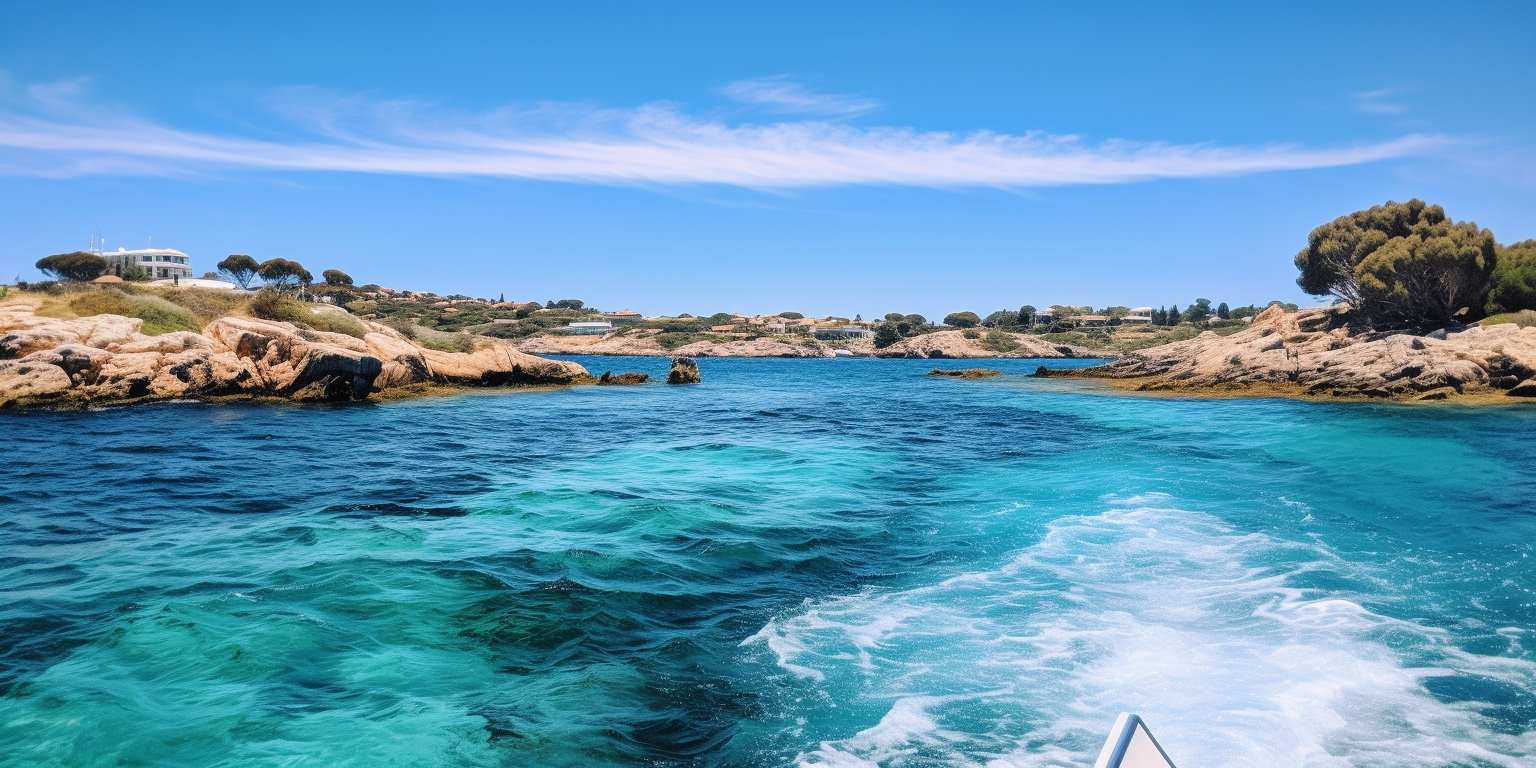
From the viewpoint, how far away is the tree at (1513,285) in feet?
152

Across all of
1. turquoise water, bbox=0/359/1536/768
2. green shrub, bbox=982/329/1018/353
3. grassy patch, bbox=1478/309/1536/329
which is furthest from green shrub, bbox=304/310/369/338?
green shrub, bbox=982/329/1018/353

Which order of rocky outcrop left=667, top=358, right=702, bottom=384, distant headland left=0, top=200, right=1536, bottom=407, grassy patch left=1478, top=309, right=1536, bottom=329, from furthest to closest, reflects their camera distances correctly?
rocky outcrop left=667, top=358, right=702, bottom=384, grassy patch left=1478, top=309, right=1536, bottom=329, distant headland left=0, top=200, right=1536, bottom=407

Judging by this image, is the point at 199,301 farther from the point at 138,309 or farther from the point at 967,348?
the point at 967,348

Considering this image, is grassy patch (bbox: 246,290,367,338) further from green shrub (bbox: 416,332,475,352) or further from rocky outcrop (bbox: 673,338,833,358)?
rocky outcrop (bbox: 673,338,833,358)

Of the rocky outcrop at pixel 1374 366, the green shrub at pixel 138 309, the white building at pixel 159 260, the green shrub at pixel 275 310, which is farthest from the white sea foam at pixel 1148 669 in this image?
the white building at pixel 159 260

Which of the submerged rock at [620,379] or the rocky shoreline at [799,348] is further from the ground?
the rocky shoreline at [799,348]

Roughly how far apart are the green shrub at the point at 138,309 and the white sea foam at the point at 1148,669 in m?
39.3

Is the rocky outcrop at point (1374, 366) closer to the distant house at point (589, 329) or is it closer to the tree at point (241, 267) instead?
the tree at point (241, 267)

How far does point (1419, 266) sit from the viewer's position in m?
46.3

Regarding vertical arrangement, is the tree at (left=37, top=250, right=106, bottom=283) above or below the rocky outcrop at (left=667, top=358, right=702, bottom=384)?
above

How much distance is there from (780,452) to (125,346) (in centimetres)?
2582

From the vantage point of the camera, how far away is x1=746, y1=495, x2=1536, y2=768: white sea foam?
6.09m

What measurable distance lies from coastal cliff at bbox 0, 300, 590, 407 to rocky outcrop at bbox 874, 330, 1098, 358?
135506 mm

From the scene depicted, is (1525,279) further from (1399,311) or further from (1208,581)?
(1208,581)
